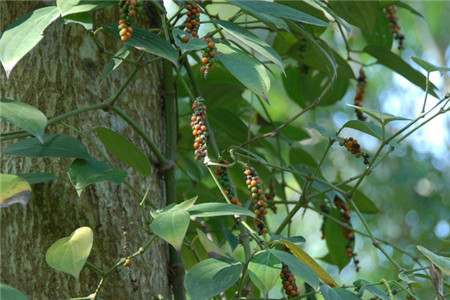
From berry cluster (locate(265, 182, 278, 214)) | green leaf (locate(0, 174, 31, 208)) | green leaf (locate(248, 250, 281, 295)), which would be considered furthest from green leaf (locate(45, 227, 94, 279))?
berry cluster (locate(265, 182, 278, 214))

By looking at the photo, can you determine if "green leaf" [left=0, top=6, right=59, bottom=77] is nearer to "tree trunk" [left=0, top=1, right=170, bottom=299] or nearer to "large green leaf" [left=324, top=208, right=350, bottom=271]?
"tree trunk" [left=0, top=1, right=170, bottom=299]

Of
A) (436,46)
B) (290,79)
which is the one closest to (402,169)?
(436,46)

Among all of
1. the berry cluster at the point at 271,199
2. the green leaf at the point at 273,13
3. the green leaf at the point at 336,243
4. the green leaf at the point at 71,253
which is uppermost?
the green leaf at the point at 273,13

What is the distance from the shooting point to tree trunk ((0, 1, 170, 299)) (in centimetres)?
72

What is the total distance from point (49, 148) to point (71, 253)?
0.14 metres

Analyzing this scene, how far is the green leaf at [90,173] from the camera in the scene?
0.65 metres

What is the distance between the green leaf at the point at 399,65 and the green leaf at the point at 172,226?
47cm

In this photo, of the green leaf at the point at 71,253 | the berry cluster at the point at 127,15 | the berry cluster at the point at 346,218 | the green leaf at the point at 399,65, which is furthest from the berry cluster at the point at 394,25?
the green leaf at the point at 71,253

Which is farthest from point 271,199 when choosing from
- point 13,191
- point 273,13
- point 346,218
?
point 13,191

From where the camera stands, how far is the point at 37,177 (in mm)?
697

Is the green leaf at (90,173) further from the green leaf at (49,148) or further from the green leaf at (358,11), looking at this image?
the green leaf at (358,11)

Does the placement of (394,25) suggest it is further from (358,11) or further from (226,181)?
(226,181)

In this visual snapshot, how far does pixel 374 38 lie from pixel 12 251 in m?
0.75

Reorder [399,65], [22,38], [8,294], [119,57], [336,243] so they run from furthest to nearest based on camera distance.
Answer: [336,243], [399,65], [119,57], [22,38], [8,294]
